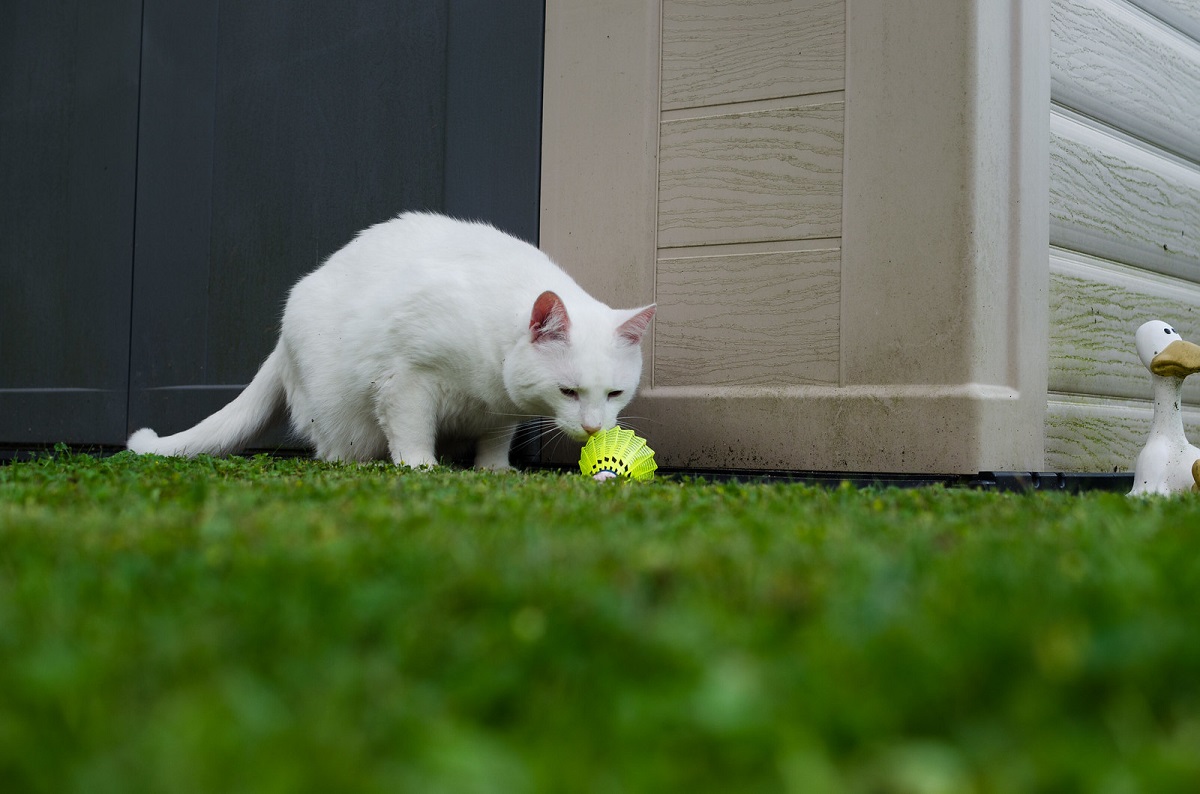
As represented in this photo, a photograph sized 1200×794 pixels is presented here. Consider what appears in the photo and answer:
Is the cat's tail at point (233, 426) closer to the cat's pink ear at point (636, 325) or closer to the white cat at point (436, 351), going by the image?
the white cat at point (436, 351)

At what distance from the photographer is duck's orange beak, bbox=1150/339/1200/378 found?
2.59 metres

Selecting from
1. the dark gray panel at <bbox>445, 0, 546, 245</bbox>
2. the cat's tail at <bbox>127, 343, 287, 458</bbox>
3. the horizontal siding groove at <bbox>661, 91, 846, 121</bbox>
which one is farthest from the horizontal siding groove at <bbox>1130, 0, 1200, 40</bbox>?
the cat's tail at <bbox>127, 343, 287, 458</bbox>

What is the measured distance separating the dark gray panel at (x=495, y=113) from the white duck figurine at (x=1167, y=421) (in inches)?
Result: 81.2

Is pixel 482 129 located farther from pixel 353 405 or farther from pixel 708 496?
pixel 708 496

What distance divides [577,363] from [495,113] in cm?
128

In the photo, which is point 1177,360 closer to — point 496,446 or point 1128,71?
point 1128,71

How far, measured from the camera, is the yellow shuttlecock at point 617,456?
289 cm

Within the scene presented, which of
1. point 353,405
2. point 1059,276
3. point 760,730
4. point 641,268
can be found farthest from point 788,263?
point 760,730

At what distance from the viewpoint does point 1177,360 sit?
8.48ft

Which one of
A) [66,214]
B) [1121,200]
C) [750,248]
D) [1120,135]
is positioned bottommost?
[750,248]

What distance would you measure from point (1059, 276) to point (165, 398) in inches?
144

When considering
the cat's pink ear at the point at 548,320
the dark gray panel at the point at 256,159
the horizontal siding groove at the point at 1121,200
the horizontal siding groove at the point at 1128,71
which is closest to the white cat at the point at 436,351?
the cat's pink ear at the point at 548,320

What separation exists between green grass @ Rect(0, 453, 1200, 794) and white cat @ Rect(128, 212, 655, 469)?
1.81 metres

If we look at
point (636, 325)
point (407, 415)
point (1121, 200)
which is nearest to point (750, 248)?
point (636, 325)
